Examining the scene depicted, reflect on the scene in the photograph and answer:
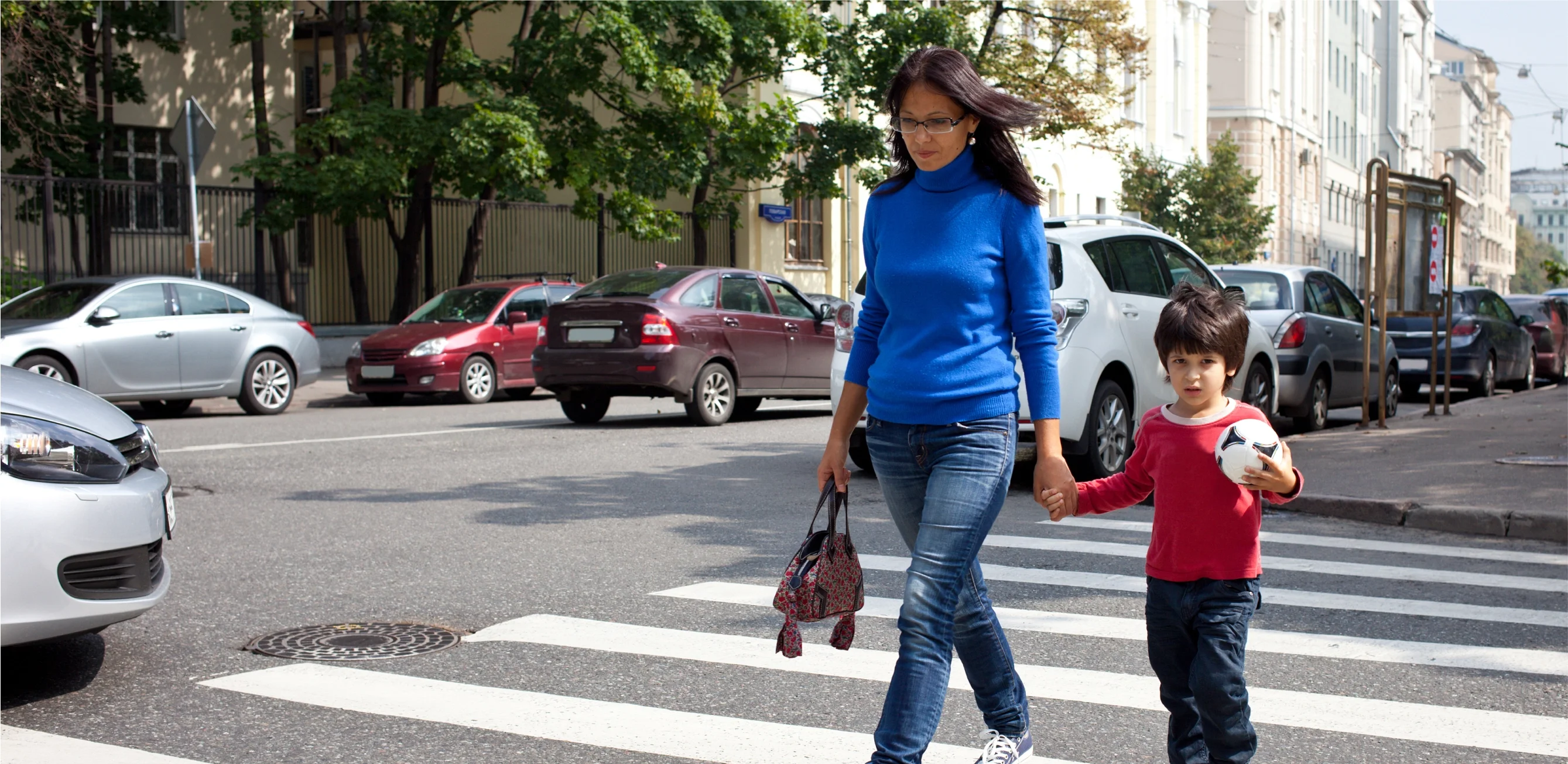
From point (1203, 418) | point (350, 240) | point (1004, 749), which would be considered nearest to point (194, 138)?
point (350, 240)

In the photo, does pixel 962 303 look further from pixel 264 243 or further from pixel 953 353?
pixel 264 243

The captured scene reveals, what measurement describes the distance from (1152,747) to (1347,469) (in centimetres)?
684

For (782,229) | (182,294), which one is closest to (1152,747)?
(182,294)

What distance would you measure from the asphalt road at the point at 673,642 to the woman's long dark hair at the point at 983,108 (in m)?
1.61

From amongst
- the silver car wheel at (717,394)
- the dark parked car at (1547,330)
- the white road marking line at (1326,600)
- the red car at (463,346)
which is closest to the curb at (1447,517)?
the white road marking line at (1326,600)

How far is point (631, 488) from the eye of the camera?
9844 mm

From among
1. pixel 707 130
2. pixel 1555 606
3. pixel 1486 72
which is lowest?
pixel 1555 606

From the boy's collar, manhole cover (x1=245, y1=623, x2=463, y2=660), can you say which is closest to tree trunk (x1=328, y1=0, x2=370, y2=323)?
manhole cover (x1=245, y1=623, x2=463, y2=660)

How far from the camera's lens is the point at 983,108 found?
3.46m

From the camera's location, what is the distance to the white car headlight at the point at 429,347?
708 inches

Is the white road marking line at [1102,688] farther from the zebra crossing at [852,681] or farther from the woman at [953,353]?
the woman at [953,353]

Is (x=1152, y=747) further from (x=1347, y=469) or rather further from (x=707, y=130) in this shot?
(x=707, y=130)

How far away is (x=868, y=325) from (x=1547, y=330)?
24.3 metres

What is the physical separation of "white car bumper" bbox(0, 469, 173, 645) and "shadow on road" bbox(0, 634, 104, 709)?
1.09 ft
